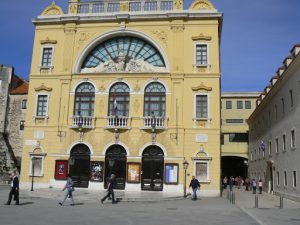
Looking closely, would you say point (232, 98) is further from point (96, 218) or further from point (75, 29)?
point (96, 218)

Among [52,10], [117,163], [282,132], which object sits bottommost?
[117,163]

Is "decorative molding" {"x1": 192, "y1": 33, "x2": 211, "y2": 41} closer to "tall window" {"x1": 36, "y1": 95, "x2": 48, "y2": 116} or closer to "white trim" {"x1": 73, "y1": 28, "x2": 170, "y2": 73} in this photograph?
"white trim" {"x1": 73, "y1": 28, "x2": 170, "y2": 73}

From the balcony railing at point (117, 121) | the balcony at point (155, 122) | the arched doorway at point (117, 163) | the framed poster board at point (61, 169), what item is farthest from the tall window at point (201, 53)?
the framed poster board at point (61, 169)

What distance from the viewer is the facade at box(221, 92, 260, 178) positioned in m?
57.7

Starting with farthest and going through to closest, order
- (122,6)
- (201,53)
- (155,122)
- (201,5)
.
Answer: (122,6) → (201,5) → (201,53) → (155,122)

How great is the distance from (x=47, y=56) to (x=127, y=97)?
8538 millimetres

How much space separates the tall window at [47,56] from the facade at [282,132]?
2010 centimetres

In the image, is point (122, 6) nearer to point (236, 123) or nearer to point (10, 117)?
point (10, 117)

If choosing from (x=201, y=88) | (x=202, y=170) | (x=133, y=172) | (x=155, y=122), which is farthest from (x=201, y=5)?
(x=133, y=172)

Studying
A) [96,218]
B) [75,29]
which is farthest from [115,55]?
[96,218]

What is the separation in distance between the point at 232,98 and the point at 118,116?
3387cm

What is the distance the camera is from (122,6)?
3391 centimetres

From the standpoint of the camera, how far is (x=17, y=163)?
48.9 meters

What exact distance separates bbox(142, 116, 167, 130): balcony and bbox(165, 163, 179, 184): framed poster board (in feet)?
10.4
